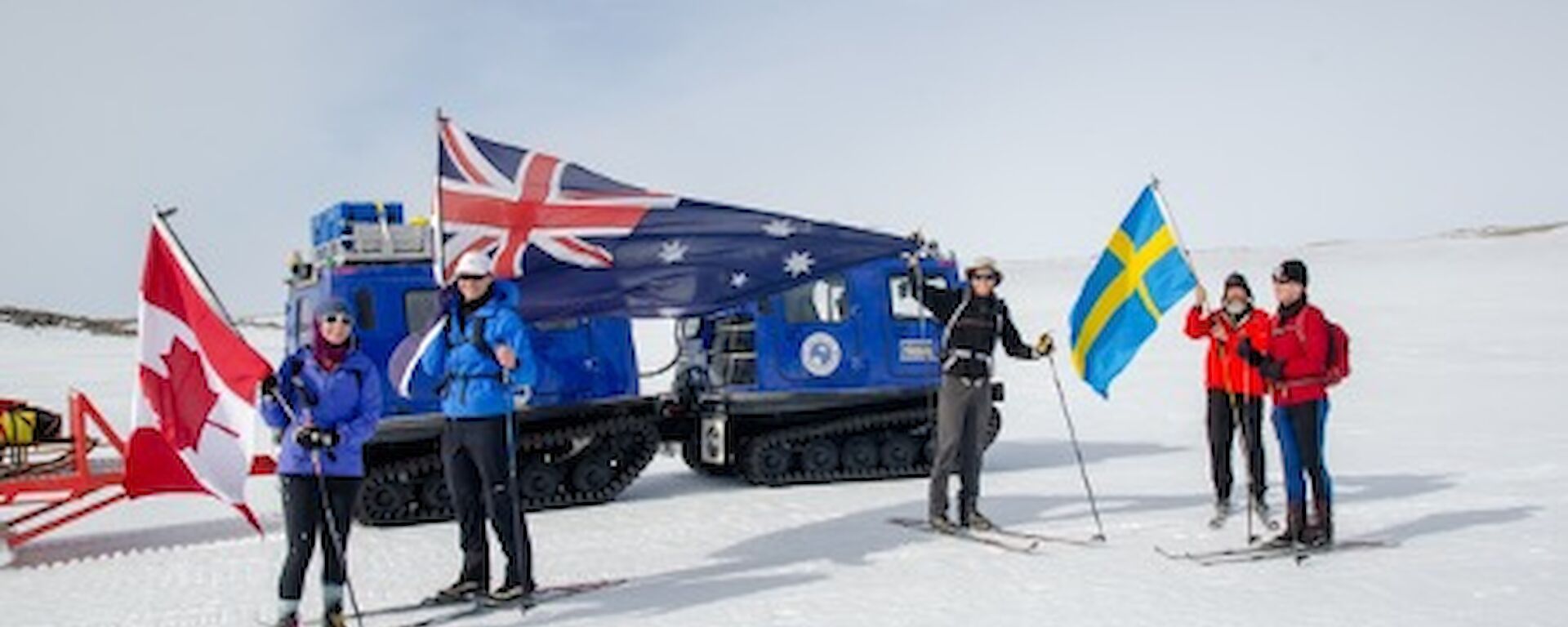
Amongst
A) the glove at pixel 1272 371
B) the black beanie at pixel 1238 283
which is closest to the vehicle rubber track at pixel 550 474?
the black beanie at pixel 1238 283

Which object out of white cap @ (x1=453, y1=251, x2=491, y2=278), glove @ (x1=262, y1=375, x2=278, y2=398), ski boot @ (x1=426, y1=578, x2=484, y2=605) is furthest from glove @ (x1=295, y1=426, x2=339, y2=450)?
ski boot @ (x1=426, y1=578, x2=484, y2=605)

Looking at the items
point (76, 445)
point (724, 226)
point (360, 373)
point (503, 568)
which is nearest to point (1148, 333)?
point (724, 226)

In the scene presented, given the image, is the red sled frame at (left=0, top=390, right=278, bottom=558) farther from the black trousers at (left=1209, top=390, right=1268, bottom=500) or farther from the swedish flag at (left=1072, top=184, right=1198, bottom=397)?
the black trousers at (left=1209, top=390, right=1268, bottom=500)

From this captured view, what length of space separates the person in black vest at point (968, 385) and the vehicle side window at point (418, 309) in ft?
15.8

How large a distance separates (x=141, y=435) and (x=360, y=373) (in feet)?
6.32

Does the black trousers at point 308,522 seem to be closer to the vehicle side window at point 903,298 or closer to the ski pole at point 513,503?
the ski pole at point 513,503

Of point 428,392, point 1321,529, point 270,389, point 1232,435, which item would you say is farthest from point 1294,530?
point 428,392

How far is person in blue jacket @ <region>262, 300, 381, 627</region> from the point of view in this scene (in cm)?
677

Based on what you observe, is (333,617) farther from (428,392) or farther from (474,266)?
(428,392)

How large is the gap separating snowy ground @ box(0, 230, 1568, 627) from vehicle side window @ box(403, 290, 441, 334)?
1837 millimetres

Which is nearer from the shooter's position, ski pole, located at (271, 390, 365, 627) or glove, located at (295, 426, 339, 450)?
glove, located at (295, 426, 339, 450)

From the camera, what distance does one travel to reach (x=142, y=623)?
7668 millimetres

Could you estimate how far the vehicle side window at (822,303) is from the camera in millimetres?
12977

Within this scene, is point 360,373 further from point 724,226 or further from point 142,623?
point 724,226
